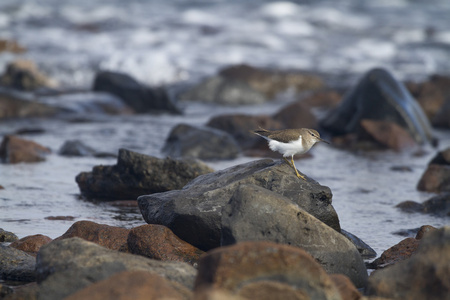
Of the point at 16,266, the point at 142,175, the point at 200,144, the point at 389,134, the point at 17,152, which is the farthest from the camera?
the point at 389,134

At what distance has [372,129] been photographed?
467 inches

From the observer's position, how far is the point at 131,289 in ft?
11.4

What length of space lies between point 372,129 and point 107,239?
7.49 meters

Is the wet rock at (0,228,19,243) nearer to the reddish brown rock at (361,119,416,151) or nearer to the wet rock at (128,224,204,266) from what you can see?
the wet rock at (128,224,204,266)

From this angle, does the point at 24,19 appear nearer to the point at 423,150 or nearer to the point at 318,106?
the point at 318,106

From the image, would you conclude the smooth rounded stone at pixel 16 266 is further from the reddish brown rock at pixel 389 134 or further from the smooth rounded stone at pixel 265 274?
the reddish brown rock at pixel 389 134

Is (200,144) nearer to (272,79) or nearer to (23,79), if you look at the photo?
(23,79)

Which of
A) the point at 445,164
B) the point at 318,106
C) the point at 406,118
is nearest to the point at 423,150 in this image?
the point at 406,118

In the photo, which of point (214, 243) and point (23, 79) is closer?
point (214, 243)

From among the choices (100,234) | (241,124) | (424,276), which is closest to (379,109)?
(241,124)

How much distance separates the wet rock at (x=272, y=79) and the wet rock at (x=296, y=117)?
5168mm

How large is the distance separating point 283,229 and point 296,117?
8.35 meters

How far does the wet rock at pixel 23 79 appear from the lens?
16.9m

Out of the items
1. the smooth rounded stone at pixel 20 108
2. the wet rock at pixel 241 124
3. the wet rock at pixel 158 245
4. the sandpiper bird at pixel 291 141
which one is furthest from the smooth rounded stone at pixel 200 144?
the wet rock at pixel 158 245
